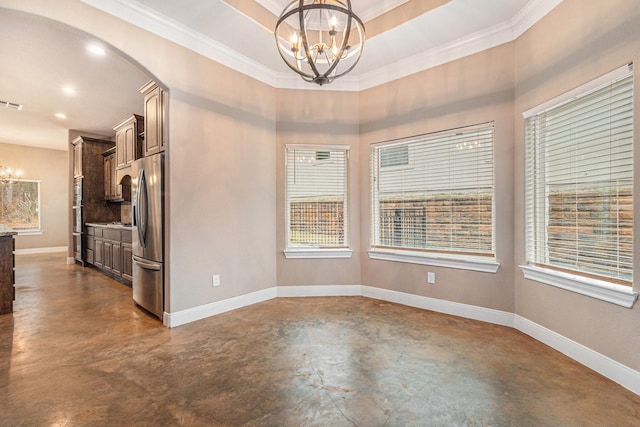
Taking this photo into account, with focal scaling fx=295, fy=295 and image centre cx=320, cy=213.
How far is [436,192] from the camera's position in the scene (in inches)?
142

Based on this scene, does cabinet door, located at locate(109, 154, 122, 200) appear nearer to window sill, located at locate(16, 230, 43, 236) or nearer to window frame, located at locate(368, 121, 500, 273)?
window sill, located at locate(16, 230, 43, 236)

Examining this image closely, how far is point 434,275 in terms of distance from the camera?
3594 mm

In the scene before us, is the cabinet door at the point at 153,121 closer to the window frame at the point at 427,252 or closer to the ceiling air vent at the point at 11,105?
the window frame at the point at 427,252

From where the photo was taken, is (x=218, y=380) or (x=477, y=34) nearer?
(x=218, y=380)

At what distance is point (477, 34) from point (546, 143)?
1.43 m

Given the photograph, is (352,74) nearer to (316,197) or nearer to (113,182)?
(316,197)

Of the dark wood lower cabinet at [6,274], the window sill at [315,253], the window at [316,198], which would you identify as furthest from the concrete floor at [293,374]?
the window at [316,198]

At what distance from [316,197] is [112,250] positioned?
4075 millimetres

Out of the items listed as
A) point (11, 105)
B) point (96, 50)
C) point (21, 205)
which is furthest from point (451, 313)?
point (21, 205)

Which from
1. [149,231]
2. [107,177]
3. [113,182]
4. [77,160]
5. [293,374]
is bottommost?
[293,374]

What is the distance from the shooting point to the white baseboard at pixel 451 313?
216cm

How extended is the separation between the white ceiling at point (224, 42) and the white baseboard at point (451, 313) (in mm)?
2778

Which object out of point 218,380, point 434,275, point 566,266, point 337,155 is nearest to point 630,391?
point 566,266

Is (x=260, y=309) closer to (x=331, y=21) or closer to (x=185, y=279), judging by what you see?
(x=185, y=279)
